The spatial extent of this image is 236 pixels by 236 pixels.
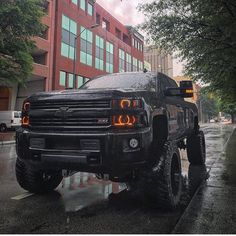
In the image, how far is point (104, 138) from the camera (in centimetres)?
368

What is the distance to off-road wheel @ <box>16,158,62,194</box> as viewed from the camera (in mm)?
4750

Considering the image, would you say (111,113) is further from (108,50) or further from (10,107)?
(108,50)

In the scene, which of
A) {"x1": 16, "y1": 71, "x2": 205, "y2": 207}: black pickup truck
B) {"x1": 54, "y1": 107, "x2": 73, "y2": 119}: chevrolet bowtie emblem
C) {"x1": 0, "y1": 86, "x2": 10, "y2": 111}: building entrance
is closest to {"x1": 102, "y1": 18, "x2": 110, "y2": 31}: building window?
{"x1": 0, "y1": 86, "x2": 10, "y2": 111}: building entrance

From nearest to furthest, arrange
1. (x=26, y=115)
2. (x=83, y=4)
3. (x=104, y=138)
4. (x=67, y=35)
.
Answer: (x=104, y=138) < (x=26, y=115) < (x=67, y=35) < (x=83, y=4)

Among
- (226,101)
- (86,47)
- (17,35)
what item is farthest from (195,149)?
(86,47)

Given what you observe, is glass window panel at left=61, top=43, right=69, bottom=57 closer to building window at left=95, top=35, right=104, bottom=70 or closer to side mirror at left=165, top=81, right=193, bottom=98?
building window at left=95, top=35, right=104, bottom=70

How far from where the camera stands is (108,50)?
44719 millimetres

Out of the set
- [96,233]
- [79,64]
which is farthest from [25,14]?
[79,64]

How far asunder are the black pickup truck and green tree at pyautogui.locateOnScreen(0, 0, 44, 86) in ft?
44.0

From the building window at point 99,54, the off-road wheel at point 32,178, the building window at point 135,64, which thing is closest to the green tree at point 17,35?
the off-road wheel at point 32,178

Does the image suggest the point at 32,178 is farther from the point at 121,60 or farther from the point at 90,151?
the point at 121,60

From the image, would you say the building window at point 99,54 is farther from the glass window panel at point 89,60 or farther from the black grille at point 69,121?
the black grille at point 69,121

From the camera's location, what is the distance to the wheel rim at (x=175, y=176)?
4580 mm

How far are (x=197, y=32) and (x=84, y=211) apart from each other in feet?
28.0
